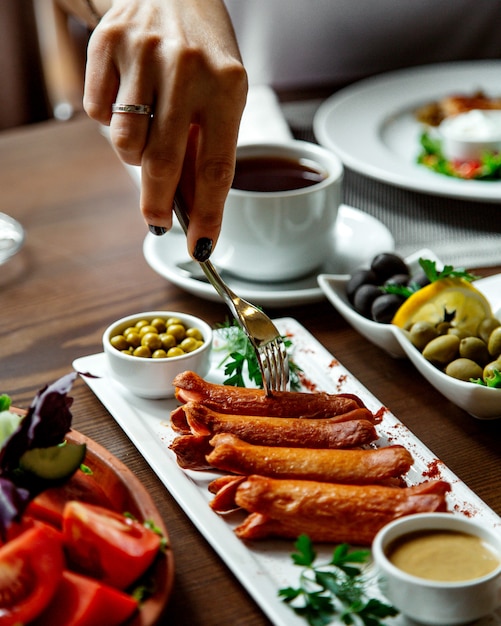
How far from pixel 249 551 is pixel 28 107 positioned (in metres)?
3.04

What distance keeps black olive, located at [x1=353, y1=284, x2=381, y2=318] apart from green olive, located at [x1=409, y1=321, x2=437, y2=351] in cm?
14

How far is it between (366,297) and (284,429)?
38 cm

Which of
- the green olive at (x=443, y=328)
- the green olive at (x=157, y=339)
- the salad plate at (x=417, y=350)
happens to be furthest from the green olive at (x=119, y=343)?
the green olive at (x=443, y=328)

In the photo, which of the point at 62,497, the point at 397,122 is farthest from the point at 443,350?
the point at 397,122

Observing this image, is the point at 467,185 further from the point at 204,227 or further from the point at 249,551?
the point at 249,551

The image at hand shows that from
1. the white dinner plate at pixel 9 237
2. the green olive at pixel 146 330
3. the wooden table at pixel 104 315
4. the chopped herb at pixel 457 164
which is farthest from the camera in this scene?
the chopped herb at pixel 457 164

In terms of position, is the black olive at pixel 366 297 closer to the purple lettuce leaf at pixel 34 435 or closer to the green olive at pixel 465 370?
the green olive at pixel 465 370

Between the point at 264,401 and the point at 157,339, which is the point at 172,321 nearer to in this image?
the point at 157,339

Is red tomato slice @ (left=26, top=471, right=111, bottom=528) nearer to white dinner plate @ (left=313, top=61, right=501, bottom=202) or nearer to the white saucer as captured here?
the white saucer

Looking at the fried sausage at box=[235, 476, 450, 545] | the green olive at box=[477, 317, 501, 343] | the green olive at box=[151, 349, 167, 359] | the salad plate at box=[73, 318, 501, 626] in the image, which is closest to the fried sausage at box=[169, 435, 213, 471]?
the salad plate at box=[73, 318, 501, 626]

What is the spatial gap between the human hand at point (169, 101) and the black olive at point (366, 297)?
325 mm

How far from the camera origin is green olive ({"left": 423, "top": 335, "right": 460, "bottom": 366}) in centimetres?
119

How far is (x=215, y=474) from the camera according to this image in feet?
3.38

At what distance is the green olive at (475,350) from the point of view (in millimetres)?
1179
